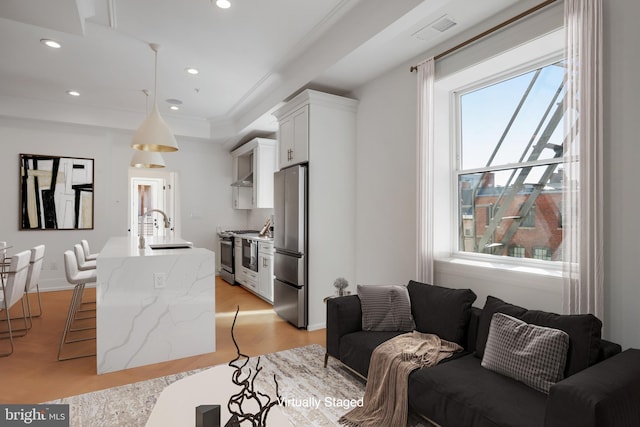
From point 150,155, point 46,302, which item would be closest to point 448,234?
point 150,155

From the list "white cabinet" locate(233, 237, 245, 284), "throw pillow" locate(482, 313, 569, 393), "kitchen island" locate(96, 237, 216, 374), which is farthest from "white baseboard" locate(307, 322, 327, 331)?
"white cabinet" locate(233, 237, 245, 284)

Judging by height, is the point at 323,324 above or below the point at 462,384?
below

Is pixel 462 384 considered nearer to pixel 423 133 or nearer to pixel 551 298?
pixel 551 298

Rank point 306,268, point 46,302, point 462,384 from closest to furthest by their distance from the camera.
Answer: point 462,384 < point 306,268 < point 46,302

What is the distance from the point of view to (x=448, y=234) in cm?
309

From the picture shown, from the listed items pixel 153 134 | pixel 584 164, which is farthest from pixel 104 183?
pixel 584 164

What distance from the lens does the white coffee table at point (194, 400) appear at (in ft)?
4.48

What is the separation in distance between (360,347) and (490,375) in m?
0.84

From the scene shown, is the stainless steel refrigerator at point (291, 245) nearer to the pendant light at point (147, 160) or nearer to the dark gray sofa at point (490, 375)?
the dark gray sofa at point (490, 375)

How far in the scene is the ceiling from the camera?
107 inches

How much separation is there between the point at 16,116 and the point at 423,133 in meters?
6.06

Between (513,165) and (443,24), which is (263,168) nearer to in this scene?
(443,24)

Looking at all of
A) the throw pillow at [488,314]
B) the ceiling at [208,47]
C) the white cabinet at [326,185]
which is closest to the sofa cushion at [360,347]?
the throw pillow at [488,314]

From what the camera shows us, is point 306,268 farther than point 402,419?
Yes
